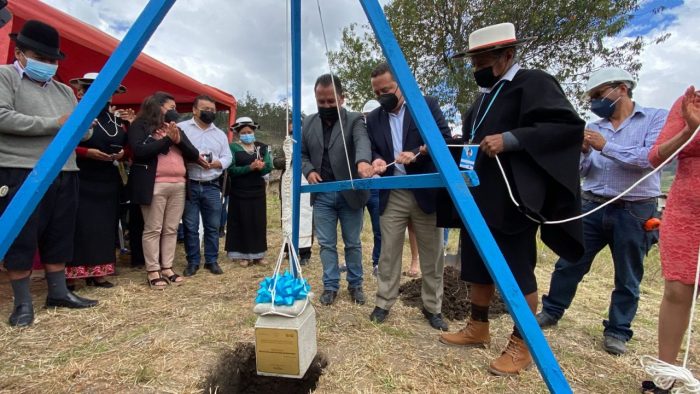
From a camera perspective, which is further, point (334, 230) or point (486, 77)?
point (334, 230)

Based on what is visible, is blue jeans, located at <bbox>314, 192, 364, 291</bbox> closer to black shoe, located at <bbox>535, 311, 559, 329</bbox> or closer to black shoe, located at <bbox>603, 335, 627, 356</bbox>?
black shoe, located at <bbox>535, 311, 559, 329</bbox>

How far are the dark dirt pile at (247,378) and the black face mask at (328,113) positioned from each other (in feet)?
6.08

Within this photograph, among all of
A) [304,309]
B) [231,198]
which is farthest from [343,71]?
[304,309]

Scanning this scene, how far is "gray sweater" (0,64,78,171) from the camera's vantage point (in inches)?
104

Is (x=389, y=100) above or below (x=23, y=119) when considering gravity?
above

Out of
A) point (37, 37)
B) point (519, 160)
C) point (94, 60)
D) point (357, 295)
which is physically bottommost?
point (357, 295)

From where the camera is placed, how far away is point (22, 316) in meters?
2.81

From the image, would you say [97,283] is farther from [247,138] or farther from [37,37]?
[37,37]

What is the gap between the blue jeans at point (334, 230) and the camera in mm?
3371

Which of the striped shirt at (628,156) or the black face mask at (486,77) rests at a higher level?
the black face mask at (486,77)

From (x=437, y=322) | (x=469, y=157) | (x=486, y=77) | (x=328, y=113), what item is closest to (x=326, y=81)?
(x=328, y=113)

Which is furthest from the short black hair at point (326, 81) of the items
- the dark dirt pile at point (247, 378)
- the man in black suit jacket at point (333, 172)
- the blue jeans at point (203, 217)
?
the dark dirt pile at point (247, 378)

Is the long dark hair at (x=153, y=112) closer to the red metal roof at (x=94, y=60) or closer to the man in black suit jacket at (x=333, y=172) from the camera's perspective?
the red metal roof at (x=94, y=60)

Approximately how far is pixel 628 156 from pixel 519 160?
96 centimetres
